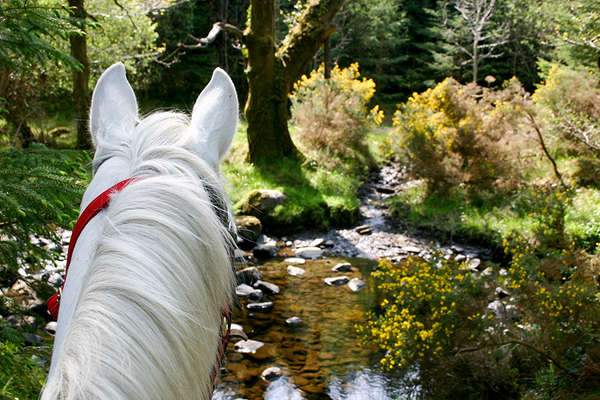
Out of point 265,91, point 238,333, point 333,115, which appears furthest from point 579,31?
point 238,333

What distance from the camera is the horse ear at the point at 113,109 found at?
48.1 inches

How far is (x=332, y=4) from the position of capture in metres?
10.2

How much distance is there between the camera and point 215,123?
1.22 metres

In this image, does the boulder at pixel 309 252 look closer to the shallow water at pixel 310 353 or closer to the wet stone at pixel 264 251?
the wet stone at pixel 264 251

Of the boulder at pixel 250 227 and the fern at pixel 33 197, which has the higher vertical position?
the fern at pixel 33 197

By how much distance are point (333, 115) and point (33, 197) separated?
9.98 m

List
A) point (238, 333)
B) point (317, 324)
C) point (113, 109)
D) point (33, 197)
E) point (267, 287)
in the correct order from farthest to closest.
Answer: point (267, 287) < point (317, 324) < point (238, 333) < point (33, 197) < point (113, 109)

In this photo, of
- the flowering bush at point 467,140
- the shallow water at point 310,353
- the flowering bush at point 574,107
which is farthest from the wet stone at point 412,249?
the flowering bush at point 574,107

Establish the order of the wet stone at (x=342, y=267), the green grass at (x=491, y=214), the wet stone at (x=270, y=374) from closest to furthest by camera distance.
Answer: the wet stone at (x=270, y=374) → the green grass at (x=491, y=214) → the wet stone at (x=342, y=267)

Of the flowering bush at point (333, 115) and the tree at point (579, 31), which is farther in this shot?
the flowering bush at point (333, 115)

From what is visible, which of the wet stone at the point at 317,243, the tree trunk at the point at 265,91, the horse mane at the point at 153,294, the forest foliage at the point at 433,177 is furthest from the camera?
the tree trunk at the point at 265,91

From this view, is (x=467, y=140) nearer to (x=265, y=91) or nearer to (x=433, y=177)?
(x=433, y=177)

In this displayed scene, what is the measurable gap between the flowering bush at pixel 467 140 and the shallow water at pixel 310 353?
3.64 m

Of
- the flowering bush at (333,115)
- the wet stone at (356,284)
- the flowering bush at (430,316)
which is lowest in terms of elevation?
the wet stone at (356,284)
